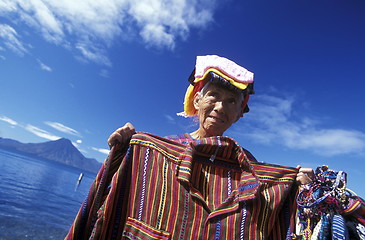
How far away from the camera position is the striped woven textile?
1.92 m

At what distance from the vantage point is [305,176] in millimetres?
2105

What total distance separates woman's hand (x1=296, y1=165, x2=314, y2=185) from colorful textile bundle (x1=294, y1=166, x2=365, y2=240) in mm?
43

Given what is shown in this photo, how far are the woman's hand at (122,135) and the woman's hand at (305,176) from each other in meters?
1.64

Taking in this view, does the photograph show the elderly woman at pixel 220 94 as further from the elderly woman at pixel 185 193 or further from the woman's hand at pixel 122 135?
the woman's hand at pixel 122 135

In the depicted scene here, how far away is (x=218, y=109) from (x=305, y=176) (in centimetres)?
105

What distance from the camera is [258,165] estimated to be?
219 centimetres

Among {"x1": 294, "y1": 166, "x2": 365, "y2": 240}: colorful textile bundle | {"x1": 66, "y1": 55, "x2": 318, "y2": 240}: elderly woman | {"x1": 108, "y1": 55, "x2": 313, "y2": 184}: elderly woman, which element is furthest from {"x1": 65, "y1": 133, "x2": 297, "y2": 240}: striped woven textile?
{"x1": 108, "y1": 55, "x2": 313, "y2": 184}: elderly woman

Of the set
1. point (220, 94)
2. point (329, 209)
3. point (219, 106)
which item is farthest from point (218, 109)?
point (329, 209)

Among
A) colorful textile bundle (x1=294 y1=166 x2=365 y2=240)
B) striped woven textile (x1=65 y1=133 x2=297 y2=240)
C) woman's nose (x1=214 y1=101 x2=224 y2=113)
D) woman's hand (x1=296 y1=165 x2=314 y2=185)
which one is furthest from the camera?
woman's nose (x1=214 y1=101 x2=224 y2=113)

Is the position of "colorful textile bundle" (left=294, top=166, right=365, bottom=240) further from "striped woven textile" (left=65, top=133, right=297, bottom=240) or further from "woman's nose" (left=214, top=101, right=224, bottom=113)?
"woman's nose" (left=214, top=101, right=224, bottom=113)

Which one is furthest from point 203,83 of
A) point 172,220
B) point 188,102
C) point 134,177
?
point 172,220

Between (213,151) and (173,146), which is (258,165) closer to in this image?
(213,151)

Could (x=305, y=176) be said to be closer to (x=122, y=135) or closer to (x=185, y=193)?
(x=185, y=193)

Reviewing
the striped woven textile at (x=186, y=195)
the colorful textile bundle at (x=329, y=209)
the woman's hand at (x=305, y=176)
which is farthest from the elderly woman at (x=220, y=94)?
the colorful textile bundle at (x=329, y=209)
